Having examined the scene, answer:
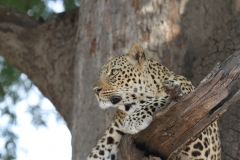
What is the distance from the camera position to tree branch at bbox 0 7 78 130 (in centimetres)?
939

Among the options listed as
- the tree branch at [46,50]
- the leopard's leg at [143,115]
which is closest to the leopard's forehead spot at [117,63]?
the leopard's leg at [143,115]

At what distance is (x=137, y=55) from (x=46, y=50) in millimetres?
3387

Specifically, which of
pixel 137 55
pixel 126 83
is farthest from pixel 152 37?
pixel 126 83

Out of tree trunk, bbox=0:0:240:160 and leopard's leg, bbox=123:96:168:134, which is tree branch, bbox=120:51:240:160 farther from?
tree trunk, bbox=0:0:240:160

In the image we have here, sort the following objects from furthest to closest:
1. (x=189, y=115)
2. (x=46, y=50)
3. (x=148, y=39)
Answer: (x=46, y=50) < (x=148, y=39) < (x=189, y=115)

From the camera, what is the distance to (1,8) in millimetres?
9609

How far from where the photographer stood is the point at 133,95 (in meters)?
6.00

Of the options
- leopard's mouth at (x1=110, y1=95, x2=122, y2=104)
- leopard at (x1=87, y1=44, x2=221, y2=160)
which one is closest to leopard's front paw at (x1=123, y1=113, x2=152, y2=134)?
leopard at (x1=87, y1=44, x2=221, y2=160)

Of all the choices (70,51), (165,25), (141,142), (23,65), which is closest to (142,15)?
(165,25)

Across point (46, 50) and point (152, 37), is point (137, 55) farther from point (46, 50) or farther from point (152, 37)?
point (46, 50)

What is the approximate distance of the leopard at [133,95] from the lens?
5754 mm

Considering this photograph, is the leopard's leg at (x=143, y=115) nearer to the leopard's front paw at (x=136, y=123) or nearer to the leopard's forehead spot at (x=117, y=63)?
the leopard's front paw at (x=136, y=123)

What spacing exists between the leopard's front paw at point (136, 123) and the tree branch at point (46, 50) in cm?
403

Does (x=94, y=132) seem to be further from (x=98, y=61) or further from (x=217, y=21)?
(x=217, y=21)
